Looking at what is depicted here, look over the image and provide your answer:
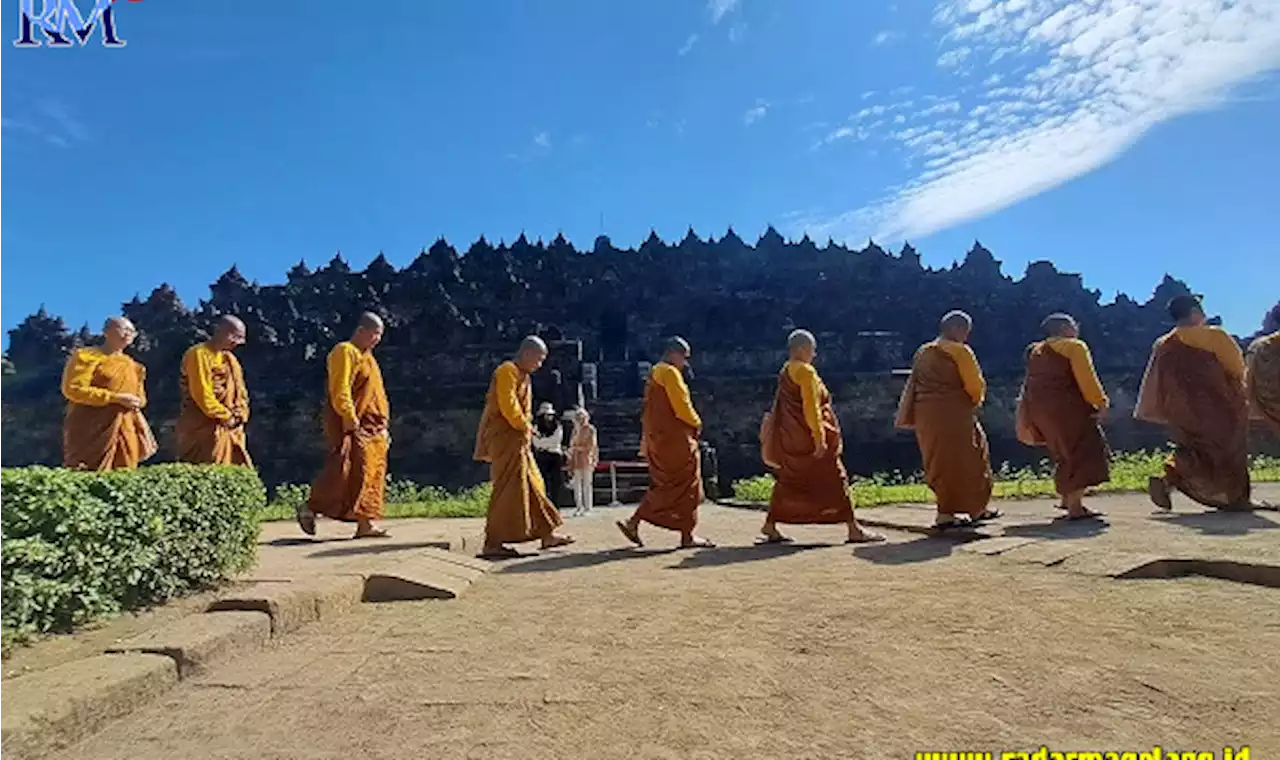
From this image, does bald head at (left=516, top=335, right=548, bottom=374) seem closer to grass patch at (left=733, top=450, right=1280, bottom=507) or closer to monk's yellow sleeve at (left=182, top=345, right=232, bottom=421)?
monk's yellow sleeve at (left=182, top=345, right=232, bottom=421)

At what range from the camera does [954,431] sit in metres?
5.67

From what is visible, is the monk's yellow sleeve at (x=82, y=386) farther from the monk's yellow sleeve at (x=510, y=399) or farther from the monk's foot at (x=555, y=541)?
the monk's foot at (x=555, y=541)

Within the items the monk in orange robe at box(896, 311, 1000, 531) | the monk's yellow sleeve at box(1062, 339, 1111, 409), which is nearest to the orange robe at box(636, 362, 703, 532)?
the monk in orange robe at box(896, 311, 1000, 531)

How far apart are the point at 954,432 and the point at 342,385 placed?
4.35 m

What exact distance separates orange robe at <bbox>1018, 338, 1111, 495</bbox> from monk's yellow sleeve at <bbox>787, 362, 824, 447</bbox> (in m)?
1.83

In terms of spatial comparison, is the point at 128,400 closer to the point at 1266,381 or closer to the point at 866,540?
the point at 866,540

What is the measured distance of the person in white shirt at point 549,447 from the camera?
33.4 feet

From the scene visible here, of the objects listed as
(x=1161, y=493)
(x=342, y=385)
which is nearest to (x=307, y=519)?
(x=342, y=385)

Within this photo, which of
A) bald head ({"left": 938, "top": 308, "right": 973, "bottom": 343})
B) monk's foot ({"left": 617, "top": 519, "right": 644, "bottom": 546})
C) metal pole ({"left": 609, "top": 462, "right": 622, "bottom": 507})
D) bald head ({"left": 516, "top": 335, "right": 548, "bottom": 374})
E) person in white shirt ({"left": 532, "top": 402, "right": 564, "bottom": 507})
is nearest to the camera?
monk's foot ({"left": 617, "top": 519, "right": 644, "bottom": 546})

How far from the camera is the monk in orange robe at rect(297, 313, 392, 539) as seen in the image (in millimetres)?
6398

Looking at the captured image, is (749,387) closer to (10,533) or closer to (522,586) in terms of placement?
(522,586)

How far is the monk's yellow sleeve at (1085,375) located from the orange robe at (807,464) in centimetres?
187

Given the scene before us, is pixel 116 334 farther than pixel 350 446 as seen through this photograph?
No

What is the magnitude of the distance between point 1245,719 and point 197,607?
3.39 meters
